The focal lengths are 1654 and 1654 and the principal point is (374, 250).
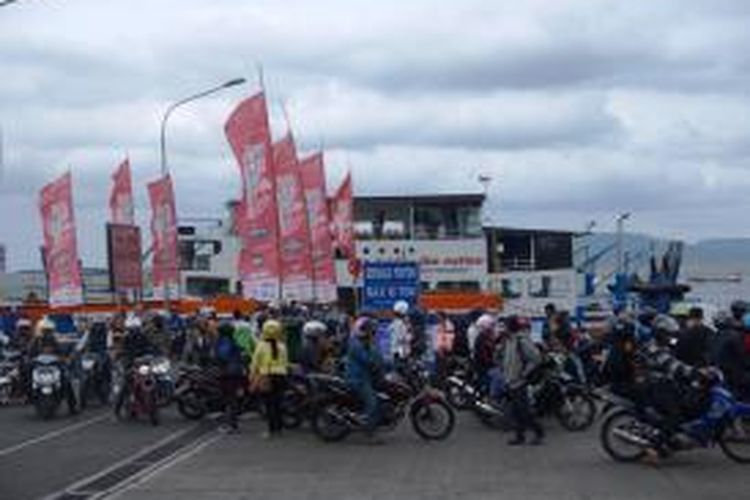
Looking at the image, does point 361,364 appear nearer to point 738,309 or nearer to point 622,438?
point 622,438

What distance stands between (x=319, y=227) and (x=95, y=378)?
1056 cm

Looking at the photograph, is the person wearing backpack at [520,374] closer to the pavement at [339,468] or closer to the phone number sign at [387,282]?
the pavement at [339,468]

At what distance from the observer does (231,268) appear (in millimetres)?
67688

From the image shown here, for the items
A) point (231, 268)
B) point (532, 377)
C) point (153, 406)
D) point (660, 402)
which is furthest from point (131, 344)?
point (231, 268)

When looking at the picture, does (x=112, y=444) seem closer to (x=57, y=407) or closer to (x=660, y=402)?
(x=57, y=407)

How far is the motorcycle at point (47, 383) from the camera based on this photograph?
2553cm

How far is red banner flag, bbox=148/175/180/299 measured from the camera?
3959cm

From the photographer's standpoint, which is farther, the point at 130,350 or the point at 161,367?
the point at 130,350

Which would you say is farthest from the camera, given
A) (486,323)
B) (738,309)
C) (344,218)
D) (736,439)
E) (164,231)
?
(344,218)

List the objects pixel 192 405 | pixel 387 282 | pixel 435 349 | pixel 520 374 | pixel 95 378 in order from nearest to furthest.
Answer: pixel 520 374
pixel 192 405
pixel 95 378
pixel 435 349
pixel 387 282

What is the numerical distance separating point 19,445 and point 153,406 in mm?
3848

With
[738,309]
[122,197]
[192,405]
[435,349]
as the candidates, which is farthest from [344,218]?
[738,309]

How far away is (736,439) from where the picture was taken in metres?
18.2

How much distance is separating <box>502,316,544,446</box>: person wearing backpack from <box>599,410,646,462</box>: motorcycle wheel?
2538 mm
